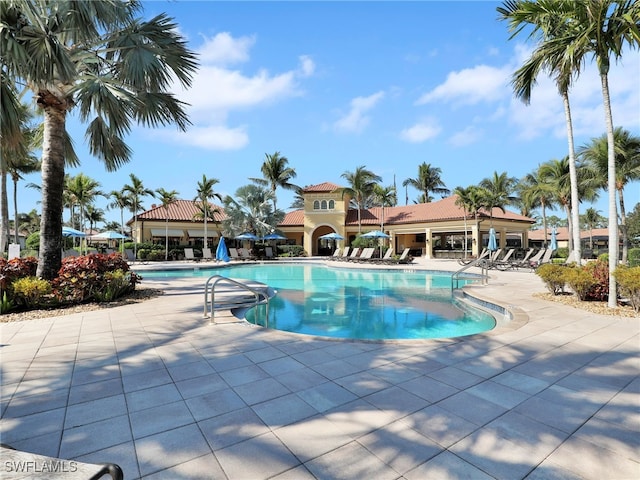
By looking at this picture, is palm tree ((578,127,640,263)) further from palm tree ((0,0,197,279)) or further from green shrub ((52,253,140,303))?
green shrub ((52,253,140,303))

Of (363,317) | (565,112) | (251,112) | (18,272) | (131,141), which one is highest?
(251,112)

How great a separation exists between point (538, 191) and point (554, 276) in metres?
24.8

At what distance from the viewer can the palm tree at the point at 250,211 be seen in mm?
30453

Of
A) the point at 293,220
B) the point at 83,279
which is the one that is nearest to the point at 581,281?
the point at 83,279

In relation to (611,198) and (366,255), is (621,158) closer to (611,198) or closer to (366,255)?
(611,198)

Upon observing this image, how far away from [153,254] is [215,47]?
2414cm

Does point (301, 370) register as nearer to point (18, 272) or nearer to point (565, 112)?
point (18, 272)

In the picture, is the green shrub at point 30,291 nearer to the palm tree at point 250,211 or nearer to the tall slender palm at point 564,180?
the palm tree at point 250,211

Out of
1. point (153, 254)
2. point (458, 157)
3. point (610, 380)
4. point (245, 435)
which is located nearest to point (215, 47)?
point (245, 435)

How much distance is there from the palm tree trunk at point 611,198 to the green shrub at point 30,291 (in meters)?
14.3

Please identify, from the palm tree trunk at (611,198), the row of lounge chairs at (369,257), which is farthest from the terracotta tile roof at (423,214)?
the palm tree trunk at (611,198)

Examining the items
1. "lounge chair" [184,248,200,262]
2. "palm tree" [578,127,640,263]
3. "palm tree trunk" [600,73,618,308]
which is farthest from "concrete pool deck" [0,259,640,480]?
"lounge chair" [184,248,200,262]

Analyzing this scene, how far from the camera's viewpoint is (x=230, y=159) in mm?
18578

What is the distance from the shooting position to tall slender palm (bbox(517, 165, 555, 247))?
2766 centimetres
